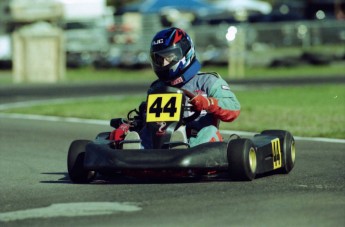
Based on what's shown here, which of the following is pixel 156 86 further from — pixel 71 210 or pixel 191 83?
pixel 71 210

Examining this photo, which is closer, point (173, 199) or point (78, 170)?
point (173, 199)

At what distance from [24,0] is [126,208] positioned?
3489 centimetres

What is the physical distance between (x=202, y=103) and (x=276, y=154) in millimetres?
905

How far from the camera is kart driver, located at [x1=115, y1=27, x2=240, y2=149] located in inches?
329

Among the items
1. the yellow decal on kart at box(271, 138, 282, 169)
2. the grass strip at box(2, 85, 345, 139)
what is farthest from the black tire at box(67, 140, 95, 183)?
the grass strip at box(2, 85, 345, 139)

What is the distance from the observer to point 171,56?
28.3ft

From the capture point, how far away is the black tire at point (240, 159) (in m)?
7.87

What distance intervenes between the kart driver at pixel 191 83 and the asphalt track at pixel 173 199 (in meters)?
0.41

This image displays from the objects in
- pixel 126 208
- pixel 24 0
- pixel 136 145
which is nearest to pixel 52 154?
pixel 136 145

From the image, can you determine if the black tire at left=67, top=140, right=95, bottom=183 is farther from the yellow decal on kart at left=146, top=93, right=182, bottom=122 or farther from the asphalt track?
the yellow decal on kart at left=146, top=93, right=182, bottom=122

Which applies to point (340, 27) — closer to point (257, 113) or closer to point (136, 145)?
point (257, 113)

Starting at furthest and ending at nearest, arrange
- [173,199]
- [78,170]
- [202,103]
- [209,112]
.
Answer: [209,112], [78,170], [202,103], [173,199]

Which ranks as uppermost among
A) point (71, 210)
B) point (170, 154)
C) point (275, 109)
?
point (170, 154)

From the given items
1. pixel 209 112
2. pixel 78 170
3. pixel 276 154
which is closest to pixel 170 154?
pixel 209 112
